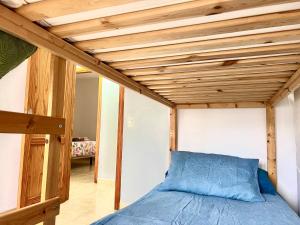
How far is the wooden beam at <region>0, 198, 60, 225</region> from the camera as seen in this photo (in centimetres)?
88

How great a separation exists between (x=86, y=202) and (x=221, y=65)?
2621 millimetres

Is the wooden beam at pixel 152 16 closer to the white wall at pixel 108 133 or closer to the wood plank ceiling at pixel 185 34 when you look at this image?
the wood plank ceiling at pixel 185 34

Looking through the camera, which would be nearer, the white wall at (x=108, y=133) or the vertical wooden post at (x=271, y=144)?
the vertical wooden post at (x=271, y=144)

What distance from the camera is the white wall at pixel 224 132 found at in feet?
8.65

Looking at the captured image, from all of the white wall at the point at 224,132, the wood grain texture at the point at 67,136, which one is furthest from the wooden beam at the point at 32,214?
the wood grain texture at the point at 67,136

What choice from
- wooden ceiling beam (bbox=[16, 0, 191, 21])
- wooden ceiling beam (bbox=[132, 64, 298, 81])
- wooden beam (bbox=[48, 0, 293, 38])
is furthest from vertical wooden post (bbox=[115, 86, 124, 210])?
wooden ceiling beam (bbox=[16, 0, 191, 21])

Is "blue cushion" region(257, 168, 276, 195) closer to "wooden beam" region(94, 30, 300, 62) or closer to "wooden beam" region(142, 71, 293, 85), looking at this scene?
"wooden beam" region(142, 71, 293, 85)

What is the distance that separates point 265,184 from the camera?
7.54 ft

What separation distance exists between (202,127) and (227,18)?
1.99 meters

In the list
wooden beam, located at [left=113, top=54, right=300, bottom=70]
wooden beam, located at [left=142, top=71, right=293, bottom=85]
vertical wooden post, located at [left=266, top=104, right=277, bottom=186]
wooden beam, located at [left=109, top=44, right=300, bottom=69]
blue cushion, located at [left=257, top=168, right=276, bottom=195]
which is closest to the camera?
wooden beam, located at [left=109, top=44, right=300, bottom=69]

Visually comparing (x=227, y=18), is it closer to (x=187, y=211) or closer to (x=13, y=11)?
(x=13, y=11)

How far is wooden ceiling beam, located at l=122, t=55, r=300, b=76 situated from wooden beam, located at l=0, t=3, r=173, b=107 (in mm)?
241

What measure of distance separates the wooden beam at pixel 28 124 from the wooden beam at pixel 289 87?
1.49 m

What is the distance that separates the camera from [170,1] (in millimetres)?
906
